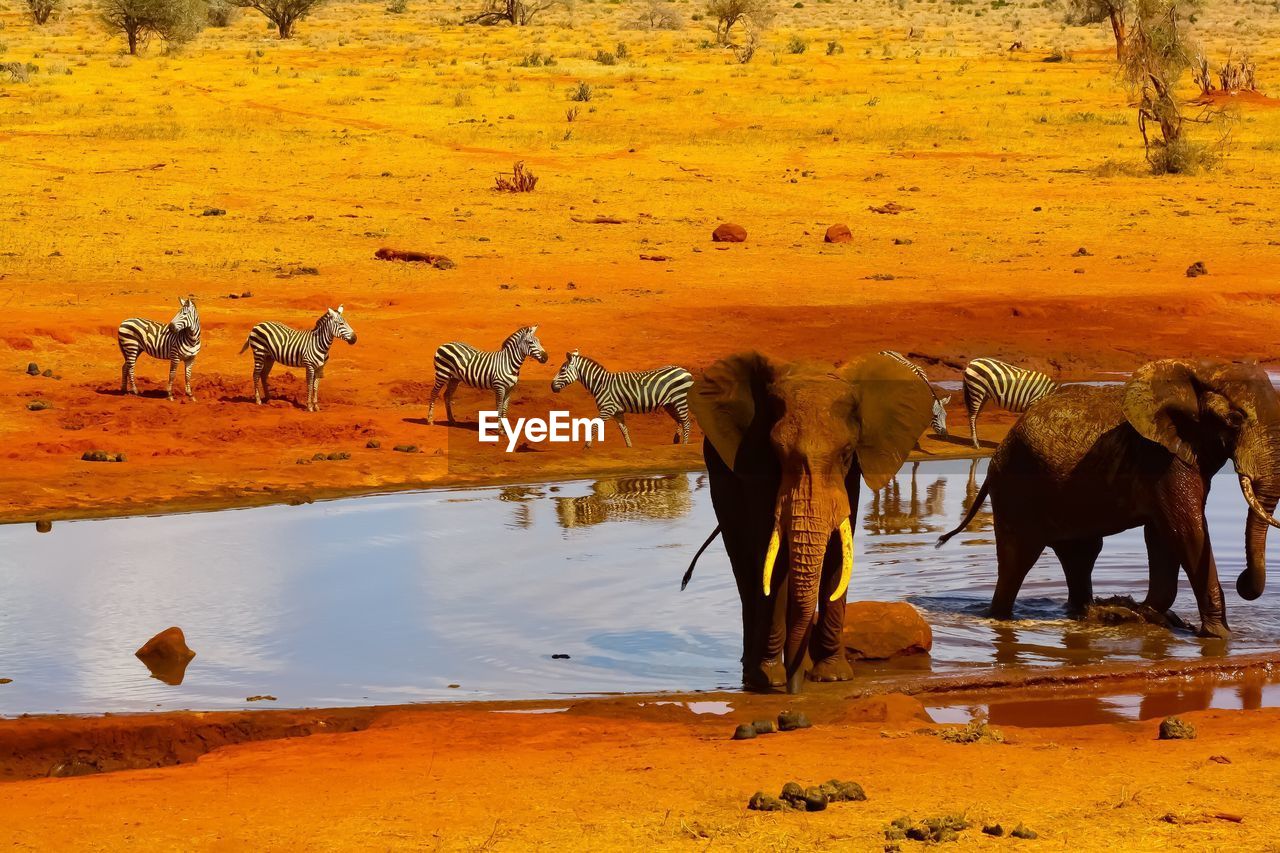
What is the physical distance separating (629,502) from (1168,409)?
18.4 feet

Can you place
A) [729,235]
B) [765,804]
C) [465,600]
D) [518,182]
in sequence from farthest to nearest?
[518,182]
[729,235]
[465,600]
[765,804]

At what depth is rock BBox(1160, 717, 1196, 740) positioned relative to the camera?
748cm

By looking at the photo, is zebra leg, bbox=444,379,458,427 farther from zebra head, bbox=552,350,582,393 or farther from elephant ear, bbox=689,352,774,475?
elephant ear, bbox=689,352,774,475

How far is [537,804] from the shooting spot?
257 inches

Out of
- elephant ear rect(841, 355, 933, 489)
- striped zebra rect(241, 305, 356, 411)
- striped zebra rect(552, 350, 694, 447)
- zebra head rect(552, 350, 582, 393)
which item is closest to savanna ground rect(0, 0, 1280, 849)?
striped zebra rect(552, 350, 694, 447)

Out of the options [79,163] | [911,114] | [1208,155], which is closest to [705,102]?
[911,114]

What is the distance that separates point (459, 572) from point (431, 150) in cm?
2626

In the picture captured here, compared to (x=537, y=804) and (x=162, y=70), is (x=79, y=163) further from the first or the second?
(x=537, y=804)

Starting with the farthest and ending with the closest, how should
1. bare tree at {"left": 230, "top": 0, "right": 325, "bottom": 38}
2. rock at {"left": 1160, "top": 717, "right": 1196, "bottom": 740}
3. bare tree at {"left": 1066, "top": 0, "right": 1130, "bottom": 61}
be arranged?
bare tree at {"left": 230, "top": 0, "right": 325, "bottom": 38} → bare tree at {"left": 1066, "top": 0, "right": 1130, "bottom": 61} → rock at {"left": 1160, "top": 717, "right": 1196, "bottom": 740}

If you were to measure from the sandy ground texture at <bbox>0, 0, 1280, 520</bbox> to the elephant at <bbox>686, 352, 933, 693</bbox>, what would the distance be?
659cm

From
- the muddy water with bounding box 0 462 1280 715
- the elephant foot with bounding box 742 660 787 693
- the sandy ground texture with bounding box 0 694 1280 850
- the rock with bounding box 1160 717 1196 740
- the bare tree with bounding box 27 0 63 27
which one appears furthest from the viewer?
the bare tree with bounding box 27 0 63 27

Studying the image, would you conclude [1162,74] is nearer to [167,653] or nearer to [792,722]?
[167,653]

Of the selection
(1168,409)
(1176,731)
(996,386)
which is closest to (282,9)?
(996,386)

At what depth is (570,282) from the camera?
1022 inches
